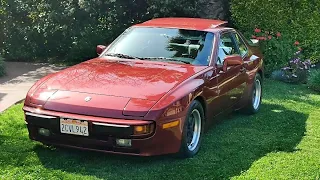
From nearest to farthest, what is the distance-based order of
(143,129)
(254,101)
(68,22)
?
(143,129) → (254,101) → (68,22)

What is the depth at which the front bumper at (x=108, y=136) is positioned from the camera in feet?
15.7

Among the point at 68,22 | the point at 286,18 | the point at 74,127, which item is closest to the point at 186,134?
the point at 74,127

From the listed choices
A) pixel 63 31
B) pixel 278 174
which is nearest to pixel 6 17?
pixel 63 31

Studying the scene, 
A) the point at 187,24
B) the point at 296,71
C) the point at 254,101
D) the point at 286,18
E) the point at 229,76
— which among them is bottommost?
the point at 296,71

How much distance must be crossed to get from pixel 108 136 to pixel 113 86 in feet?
2.06

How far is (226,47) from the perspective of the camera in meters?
6.83

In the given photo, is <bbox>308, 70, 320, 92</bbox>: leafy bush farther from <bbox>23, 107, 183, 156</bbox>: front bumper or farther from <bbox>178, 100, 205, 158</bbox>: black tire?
<bbox>23, 107, 183, 156</bbox>: front bumper

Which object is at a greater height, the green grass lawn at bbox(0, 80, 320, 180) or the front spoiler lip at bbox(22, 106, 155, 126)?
the front spoiler lip at bbox(22, 106, 155, 126)

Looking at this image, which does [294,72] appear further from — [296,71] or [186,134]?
[186,134]

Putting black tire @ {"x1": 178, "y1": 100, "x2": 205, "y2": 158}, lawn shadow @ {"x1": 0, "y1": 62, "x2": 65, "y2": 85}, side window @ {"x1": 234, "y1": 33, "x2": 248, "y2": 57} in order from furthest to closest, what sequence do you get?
lawn shadow @ {"x1": 0, "y1": 62, "x2": 65, "y2": 85}, side window @ {"x1": 234, "y1": 33, "x2": 248, "y2": 57}, black tire @ {"x1": 178, "y1": 100, "x2": 205, "y2": 158}

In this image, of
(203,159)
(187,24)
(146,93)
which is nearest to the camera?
(146,93)

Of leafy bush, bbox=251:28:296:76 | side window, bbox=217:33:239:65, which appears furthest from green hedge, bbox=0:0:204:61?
side window, bbox=217:33:239:65

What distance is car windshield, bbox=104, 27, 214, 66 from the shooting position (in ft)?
20.3

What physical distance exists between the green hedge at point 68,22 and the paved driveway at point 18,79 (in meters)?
0.78
